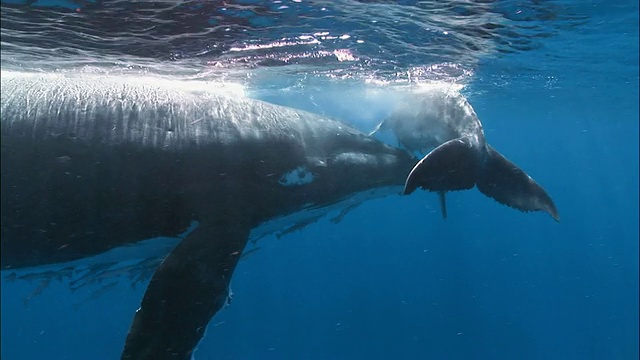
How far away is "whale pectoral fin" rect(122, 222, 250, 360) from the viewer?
471cm

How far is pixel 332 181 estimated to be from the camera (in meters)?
6.69

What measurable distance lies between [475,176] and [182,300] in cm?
392

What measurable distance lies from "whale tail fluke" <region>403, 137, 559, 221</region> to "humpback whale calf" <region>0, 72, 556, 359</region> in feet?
0.06

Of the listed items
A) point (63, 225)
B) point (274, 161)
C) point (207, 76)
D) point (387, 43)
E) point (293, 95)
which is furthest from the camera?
point (293, 95)

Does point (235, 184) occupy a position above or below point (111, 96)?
below

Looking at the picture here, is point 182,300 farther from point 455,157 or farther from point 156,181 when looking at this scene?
point 455,157

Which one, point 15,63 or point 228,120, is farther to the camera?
point 15,63

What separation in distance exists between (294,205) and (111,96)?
8.23ft

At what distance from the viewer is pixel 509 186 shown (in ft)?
23.6

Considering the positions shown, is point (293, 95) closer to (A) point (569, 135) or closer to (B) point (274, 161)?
(B) point (274, 161)

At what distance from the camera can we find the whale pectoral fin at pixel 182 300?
4.71 meters

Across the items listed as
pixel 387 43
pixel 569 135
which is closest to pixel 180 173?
pixel 387 43

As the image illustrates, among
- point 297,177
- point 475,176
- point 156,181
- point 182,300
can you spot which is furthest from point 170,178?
point 475,176

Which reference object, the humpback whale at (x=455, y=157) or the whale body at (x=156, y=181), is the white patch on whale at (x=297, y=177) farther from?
the humpback whale at (x=455, y=157)
